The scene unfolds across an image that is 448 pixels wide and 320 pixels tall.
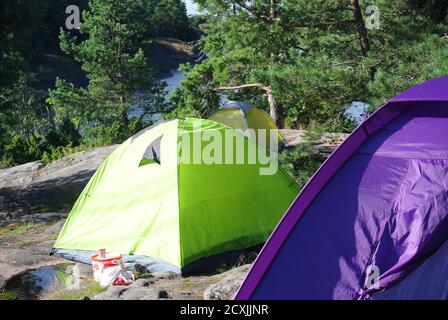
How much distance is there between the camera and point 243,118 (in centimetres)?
1436

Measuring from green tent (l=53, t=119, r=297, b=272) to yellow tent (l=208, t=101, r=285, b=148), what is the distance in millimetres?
7419

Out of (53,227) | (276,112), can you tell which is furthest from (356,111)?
(276,112)

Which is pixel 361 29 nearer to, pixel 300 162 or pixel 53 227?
pixel 300 162

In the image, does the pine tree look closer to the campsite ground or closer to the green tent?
the campsite ground

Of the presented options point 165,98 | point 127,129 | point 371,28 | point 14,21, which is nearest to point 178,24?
point 165,98

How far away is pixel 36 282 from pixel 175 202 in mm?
1835

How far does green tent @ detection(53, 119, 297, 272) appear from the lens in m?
6.15

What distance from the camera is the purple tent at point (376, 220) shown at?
→ 3.69 metres

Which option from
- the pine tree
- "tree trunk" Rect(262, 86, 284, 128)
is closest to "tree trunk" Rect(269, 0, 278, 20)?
"tree trunk" Rect(262, 86, 284, 128)

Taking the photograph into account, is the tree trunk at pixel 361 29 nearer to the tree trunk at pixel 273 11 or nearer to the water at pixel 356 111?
the water at pixel 356 111

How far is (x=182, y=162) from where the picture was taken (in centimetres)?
636

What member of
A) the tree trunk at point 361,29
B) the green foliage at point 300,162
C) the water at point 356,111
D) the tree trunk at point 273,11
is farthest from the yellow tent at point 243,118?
the tree trunk at point 361,29

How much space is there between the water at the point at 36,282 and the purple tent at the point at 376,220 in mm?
2821

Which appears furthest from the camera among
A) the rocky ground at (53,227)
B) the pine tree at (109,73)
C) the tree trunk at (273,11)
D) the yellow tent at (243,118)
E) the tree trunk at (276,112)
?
the pine tree at (109,73)
